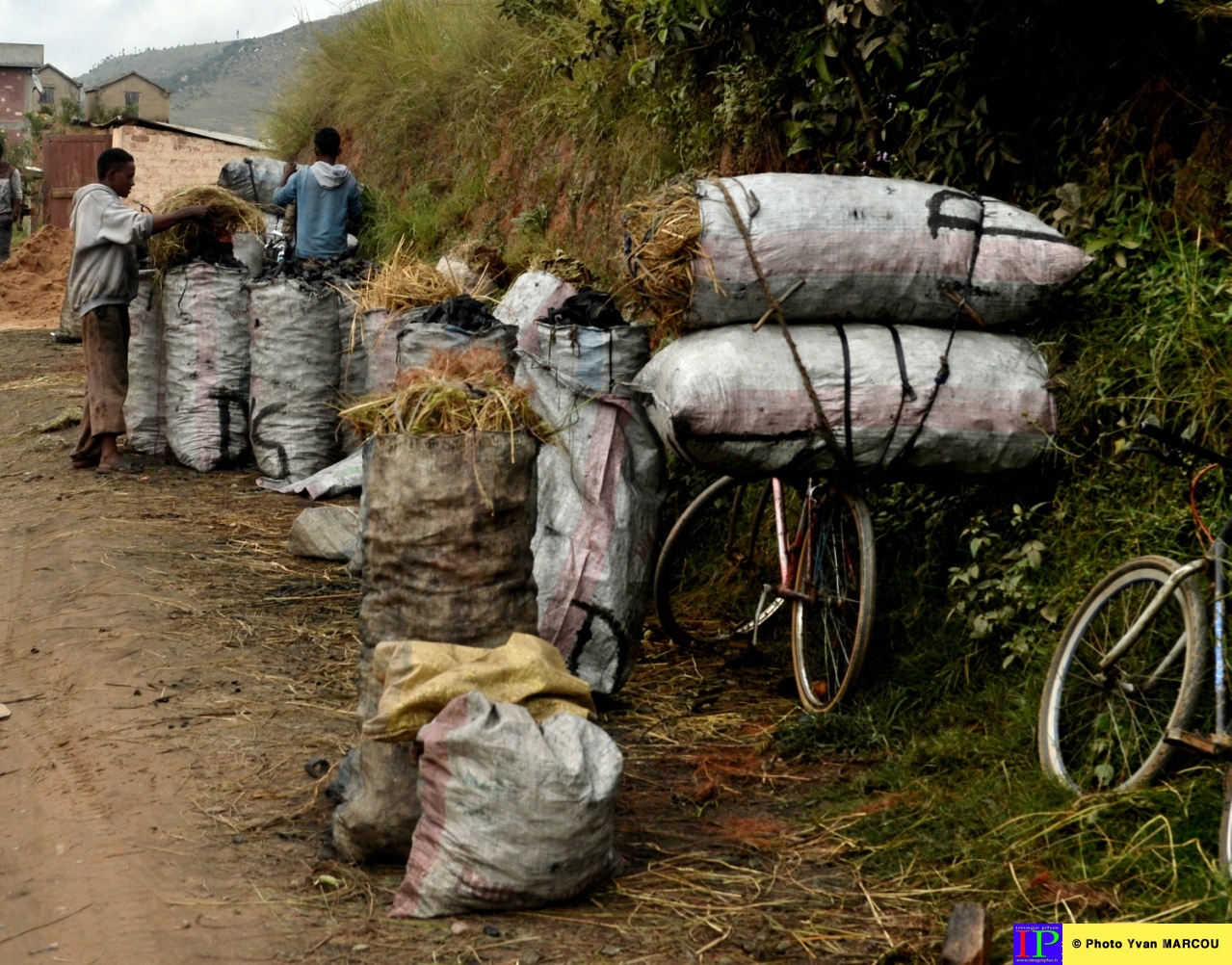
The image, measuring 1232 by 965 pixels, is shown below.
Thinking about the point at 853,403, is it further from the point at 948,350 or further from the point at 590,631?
the point at 590,631

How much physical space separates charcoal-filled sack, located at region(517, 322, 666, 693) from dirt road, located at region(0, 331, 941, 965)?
298mm

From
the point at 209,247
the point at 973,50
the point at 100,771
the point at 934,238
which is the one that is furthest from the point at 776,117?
the point at 100,771

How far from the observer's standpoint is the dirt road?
3236 mm

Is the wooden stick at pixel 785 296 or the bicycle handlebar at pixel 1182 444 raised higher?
the wooden stick at pixel 785 296

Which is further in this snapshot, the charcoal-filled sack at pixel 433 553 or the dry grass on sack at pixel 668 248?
the dry grass on sack at pixel 668 248

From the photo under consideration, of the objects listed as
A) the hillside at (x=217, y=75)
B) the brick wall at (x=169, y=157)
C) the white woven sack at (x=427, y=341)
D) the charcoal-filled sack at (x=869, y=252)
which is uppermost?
the hillside at (x=217, y=75)

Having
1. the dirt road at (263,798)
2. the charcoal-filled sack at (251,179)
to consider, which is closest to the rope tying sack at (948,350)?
the dirt road at (263,798)

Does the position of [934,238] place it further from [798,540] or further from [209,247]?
[209,247]

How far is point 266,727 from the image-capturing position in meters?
4.63

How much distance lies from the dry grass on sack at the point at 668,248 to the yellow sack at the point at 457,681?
141 cm

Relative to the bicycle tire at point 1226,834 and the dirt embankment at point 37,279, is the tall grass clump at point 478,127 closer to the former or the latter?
the dirt embankment at point 37,279

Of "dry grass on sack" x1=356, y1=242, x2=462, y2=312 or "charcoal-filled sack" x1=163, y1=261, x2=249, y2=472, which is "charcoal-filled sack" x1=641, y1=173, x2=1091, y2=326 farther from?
"charcoal-filled sack" x1=163, y1=261, x2=249, y2=472

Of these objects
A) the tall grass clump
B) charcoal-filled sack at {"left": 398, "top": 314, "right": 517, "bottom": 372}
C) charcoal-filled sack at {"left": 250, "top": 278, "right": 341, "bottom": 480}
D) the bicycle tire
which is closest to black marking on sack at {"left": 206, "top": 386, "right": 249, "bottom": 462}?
charcoal-filled sack at {"left": 250, "top": 278, "right": 341, "bottom": 480}

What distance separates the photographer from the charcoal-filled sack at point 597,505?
195 inches
